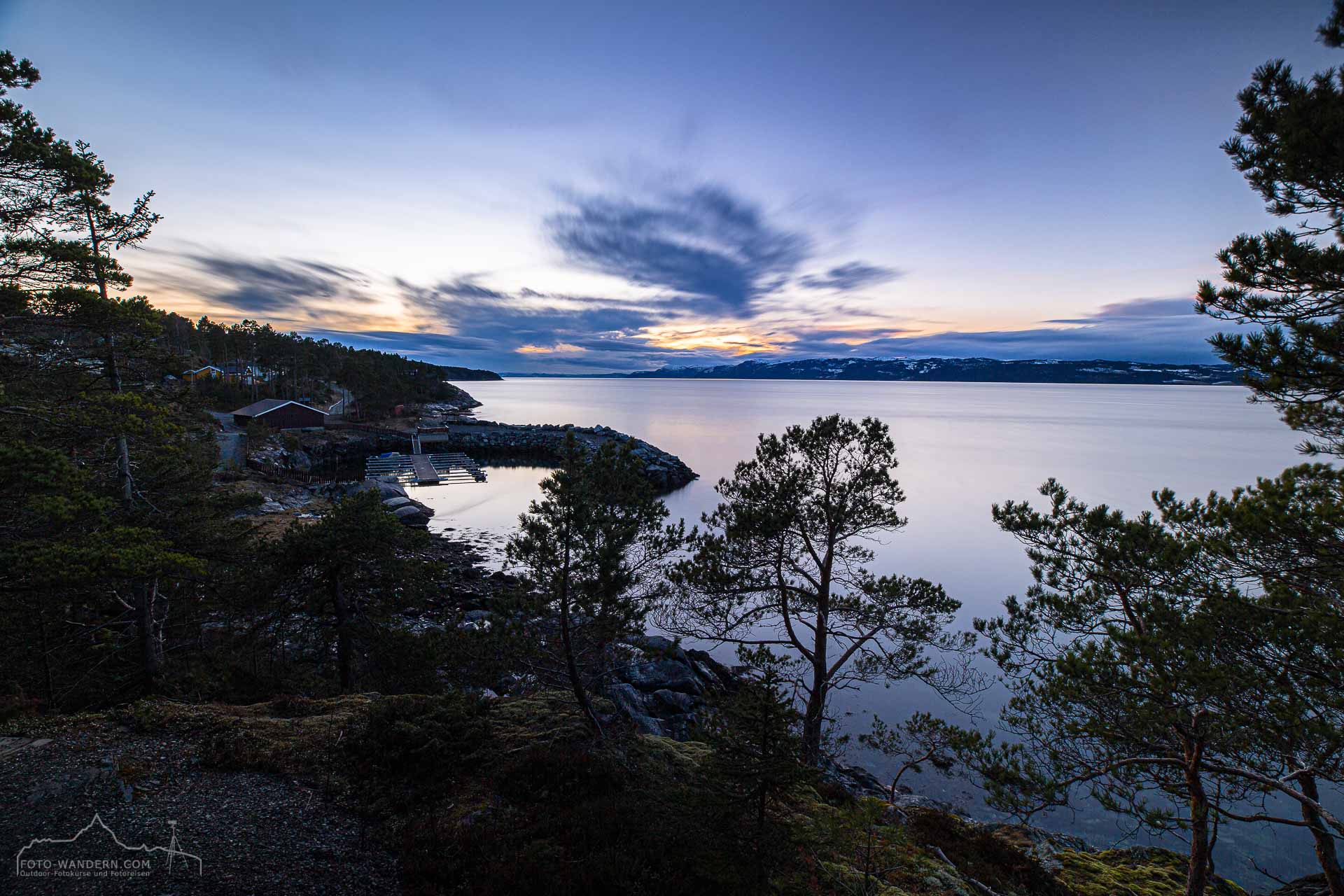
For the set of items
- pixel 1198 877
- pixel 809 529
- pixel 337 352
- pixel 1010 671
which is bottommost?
pixel 1198 877

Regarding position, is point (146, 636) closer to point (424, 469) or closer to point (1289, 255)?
point (1289, 255)

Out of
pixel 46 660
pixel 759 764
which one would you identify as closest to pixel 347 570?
pixel 46 660

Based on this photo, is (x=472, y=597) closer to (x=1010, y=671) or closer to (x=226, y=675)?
(x=226, y=675)

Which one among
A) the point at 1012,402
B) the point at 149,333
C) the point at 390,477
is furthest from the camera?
the point at 1012,402

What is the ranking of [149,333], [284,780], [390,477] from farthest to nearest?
[390,477]
[149,333]
[284,780]

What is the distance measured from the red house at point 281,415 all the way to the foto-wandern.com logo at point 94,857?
208 feet

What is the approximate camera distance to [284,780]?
21.9 feet

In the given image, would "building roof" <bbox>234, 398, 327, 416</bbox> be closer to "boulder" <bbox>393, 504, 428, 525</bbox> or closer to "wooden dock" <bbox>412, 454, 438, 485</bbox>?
"wooden dock" <bbox>412, 454, 438, 485</bbox>

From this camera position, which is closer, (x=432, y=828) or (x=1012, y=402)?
(x=432, y=828)

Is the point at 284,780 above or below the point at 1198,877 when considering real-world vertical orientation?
above

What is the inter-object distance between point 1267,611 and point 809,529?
651cm

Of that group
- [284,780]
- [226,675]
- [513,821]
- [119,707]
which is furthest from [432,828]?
[226,675]

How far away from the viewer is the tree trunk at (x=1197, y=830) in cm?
589

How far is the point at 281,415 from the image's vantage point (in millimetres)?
59250
